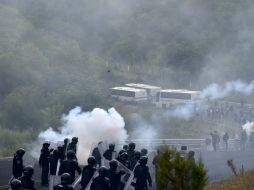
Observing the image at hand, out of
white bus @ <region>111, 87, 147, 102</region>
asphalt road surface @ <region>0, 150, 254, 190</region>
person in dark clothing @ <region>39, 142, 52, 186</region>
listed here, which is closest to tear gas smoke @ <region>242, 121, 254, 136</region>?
asphalt road surface @ <region>0, 150, 254, 190</region>

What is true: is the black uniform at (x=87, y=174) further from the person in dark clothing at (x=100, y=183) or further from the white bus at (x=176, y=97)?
the white bus at (x=176, y=97)

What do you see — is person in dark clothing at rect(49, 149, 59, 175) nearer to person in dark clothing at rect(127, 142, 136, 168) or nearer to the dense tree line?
person in dark clothing at rect(127, 142, 136, 168)

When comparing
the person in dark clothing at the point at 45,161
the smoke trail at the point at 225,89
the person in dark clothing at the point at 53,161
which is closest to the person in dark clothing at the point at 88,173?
the person in dark clothing at the point at 53,161

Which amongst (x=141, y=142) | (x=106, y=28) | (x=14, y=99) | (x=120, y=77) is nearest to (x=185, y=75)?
(x=120, y=77)

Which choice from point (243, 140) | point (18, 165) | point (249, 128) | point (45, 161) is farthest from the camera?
point (249, 128)

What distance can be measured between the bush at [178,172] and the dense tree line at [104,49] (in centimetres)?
2897

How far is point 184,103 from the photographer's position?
57344 millimetres

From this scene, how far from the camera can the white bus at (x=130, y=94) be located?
57.8 meters

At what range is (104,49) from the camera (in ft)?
277

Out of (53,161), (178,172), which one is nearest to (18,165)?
(53,161)

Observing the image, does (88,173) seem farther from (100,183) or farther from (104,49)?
(104,49)

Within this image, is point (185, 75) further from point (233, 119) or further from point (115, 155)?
point (115, 155)

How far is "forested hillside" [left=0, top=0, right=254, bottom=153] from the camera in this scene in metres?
52.0

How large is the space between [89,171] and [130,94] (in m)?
39.2
